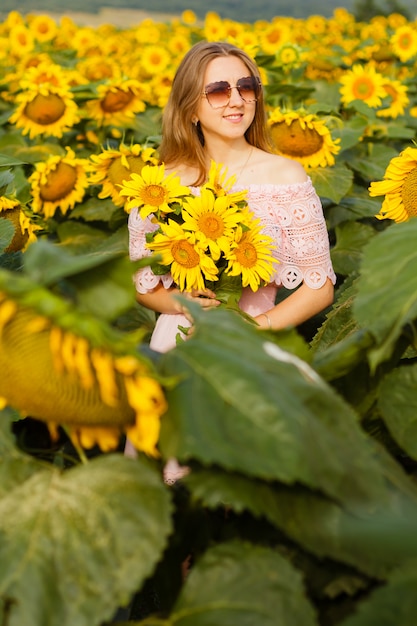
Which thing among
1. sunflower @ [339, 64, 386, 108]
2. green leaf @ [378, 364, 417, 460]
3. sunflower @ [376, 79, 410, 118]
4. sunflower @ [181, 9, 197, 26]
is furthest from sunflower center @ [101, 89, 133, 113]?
sunflower @ [181, 9, 197, 26]

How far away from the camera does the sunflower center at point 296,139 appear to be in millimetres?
2732

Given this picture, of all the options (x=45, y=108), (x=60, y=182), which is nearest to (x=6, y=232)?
(x=60, y=182)

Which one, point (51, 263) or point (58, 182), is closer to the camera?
point (51, 263)

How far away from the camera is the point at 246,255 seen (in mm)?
1610

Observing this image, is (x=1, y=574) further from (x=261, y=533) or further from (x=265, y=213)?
(x=265, y=213)

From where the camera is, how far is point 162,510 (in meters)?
0.70

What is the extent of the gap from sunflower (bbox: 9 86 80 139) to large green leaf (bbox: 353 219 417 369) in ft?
8.11

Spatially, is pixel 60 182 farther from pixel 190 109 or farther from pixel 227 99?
pixel 227 99

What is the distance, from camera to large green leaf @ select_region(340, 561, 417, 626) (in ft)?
2.01

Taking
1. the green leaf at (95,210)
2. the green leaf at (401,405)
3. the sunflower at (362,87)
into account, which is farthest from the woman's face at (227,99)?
the sunflower at (362,87)

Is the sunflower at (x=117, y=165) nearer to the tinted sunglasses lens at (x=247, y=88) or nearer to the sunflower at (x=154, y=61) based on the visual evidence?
the tinted sunglasses lens at (x=247, y=88)

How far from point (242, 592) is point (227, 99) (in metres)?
1.45

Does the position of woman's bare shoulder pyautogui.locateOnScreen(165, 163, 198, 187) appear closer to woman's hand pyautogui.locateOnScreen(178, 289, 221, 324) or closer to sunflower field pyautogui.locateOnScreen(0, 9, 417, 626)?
woman's hand pyautogui.locateOnScreen(178, 289, 221, 324)

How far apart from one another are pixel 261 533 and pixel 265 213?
4.09 feet
